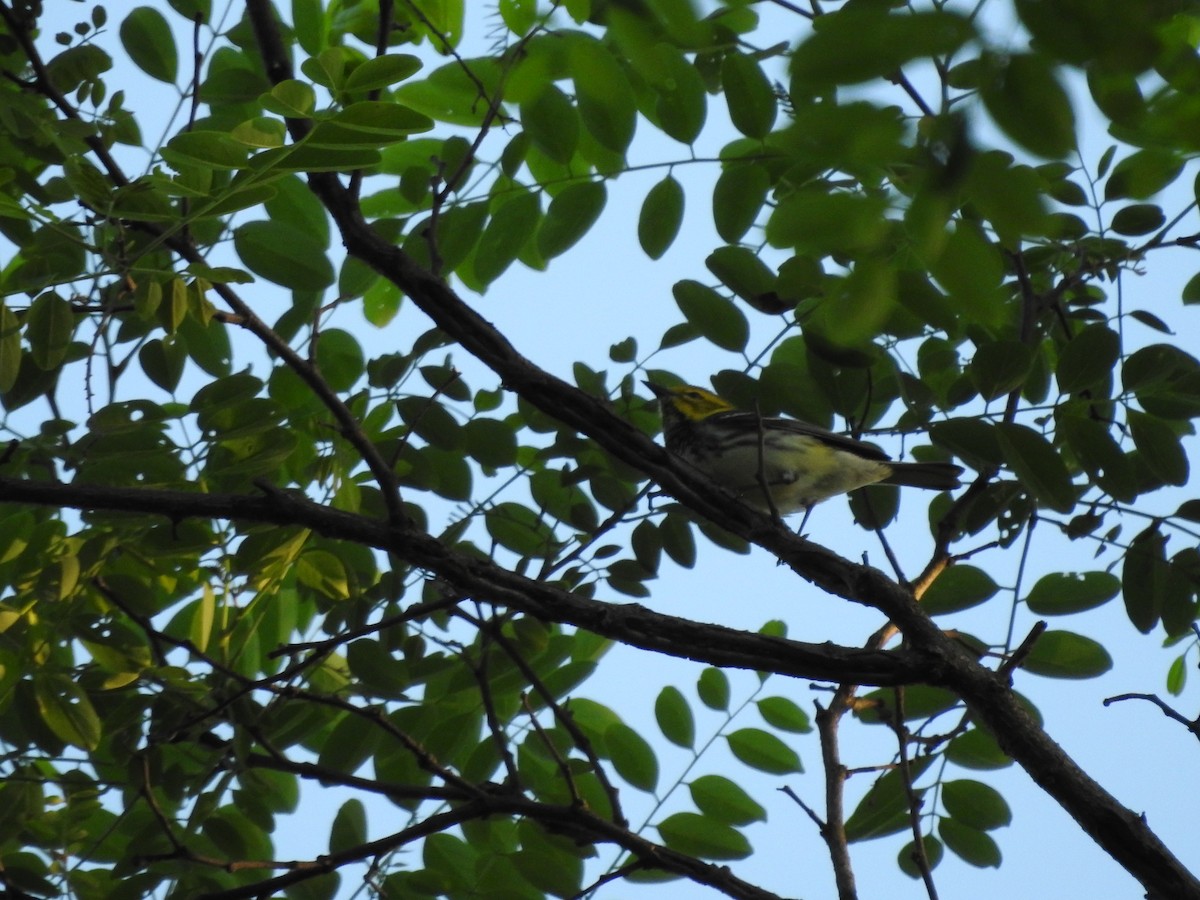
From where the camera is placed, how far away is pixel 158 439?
2957 millimetres

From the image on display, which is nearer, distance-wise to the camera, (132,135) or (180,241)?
(180,241)

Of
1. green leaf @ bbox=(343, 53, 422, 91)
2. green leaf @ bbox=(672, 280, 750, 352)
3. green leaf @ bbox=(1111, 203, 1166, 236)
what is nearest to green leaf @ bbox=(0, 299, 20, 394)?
green leaf @ bbox=(343, 53, 422, 91)

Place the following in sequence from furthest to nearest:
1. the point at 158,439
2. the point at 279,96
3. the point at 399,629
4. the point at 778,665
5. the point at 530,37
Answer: the point at 399,629 < the point at 158,439 < the point at 530,37 < the point at 778,665 < the point at 279,96

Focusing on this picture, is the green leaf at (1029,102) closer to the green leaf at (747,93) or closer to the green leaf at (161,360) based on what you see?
the green leaf at (747,93)

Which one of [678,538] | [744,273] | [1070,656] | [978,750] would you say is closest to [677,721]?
[678,538]

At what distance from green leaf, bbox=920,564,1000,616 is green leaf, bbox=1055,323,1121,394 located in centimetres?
58

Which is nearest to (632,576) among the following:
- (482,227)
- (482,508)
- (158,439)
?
(482,508)

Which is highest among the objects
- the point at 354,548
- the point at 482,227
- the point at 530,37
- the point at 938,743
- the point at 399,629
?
the point at 482,227

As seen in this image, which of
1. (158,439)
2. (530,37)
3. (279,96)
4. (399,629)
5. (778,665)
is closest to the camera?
(279,96)

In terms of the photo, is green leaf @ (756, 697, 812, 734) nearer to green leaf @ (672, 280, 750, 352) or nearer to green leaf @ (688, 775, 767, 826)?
green leaf @ (688, 775, 767, 826)

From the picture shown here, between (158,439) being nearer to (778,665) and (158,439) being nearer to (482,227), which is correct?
(482,227)

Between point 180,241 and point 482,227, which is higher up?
point 482,227

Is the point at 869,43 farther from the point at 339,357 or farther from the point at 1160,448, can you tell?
the point at 339,357

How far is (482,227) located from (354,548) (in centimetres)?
99
